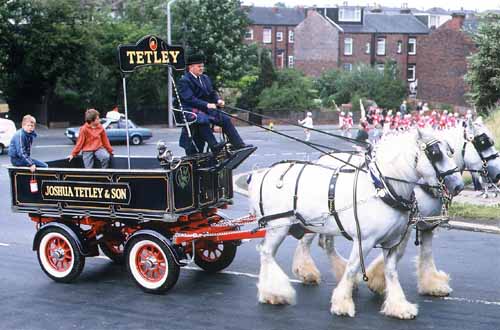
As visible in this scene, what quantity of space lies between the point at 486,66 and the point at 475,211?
14.4 meters

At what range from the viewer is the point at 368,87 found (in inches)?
2291

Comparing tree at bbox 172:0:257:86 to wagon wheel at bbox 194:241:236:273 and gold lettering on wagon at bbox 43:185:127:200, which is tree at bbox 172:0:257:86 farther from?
gold lettering on wagon at bbox 43:185:127:200

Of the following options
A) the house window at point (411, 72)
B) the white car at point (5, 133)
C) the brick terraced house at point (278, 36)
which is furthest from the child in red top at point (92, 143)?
the brick terraced house at point (278, 36)

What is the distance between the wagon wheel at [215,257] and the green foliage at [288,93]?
141ft

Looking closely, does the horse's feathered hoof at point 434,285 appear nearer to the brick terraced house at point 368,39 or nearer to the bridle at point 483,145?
the bridle at point 483,145

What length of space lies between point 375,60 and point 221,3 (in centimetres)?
2778

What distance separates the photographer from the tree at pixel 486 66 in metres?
27.5

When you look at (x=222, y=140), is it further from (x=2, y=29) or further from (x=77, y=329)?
(x=2, y=29)

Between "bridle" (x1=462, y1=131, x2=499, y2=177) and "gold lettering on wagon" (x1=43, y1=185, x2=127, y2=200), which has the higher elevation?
"bridle" (x1=462, y1=131, x2=499, y2=177)

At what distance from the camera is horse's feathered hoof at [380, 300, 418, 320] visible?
26.4ft

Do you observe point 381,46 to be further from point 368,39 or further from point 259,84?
point 259,84

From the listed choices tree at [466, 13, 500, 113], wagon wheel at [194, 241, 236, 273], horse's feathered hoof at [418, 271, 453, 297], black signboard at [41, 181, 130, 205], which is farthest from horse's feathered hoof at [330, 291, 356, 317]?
tree at [466, 13, 500, 113]

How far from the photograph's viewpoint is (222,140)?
9.99 m

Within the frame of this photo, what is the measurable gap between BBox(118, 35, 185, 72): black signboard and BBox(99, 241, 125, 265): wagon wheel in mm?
2557
